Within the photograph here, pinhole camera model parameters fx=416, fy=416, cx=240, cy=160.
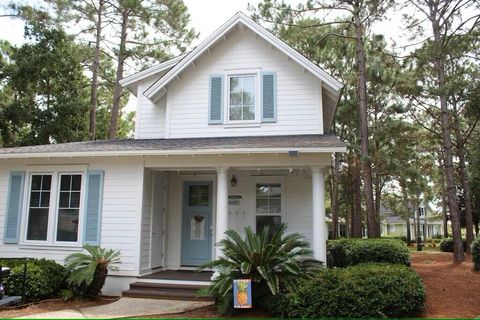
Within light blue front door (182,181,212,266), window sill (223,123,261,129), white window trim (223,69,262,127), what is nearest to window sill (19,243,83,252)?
light blue front door (182,181,212,266)

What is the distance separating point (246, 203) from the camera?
11.4 meters

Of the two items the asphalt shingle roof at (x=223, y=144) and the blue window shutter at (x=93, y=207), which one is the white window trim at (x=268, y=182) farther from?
the blue window shutter at (x=93, y=207)

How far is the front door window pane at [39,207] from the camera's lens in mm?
10719

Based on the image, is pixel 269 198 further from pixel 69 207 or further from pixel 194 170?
pixel 69 207

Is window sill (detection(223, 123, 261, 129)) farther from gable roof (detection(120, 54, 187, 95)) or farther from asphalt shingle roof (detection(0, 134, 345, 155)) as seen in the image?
gable roof (detection(120, 54, 187, 95))

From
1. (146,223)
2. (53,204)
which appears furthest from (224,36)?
(53,204)

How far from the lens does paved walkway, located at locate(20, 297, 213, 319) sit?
305 inches

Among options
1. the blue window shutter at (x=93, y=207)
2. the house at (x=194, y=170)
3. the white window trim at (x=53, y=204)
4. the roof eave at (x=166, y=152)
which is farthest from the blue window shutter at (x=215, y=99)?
the white window trim at (x=53, y=204)

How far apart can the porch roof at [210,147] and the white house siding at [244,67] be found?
0.46 metres

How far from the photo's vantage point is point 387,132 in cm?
2031

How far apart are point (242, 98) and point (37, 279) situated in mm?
6810

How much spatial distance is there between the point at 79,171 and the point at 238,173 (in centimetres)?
418

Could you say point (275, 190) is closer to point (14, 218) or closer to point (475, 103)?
point (475, 103)

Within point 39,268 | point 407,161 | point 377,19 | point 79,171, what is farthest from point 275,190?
point 407,161
